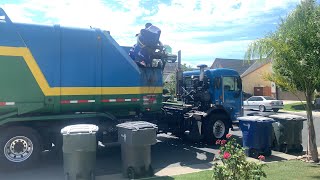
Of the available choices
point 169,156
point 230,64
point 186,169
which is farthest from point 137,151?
point 230,64

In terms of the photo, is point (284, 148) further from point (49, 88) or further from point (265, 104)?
point (265, 104)

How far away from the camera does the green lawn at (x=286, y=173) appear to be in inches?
297

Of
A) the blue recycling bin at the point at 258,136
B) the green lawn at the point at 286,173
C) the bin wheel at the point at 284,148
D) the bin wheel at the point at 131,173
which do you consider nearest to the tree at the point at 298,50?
the green lawn at the point at 286,173

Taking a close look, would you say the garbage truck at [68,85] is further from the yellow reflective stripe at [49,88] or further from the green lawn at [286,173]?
the green lawn at [286,173]

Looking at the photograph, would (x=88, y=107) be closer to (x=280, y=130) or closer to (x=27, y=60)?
(x=27, y=60)

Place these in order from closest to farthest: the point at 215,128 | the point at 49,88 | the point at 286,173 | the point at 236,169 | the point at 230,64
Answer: the point at 236,169
the point at 286,173
the point at 49,88
the point at 215,128
the point at 230,64

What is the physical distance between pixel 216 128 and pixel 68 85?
547 centimetres

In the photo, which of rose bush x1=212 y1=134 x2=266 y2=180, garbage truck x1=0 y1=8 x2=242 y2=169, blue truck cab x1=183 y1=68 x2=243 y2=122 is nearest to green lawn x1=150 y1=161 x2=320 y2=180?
rose bush x1=212 y1=134 x2=266 y2=180

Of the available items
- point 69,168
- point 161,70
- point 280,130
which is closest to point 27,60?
point 69,168

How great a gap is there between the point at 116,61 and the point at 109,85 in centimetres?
68

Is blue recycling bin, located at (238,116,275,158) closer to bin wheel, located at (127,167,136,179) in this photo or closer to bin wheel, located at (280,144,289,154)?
bin wheel, located at (280,144,289,154)

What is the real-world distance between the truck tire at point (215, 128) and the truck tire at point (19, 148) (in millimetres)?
5565

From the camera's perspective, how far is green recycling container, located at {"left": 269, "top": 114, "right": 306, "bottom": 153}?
10.5 meters

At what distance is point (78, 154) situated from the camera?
723cm
